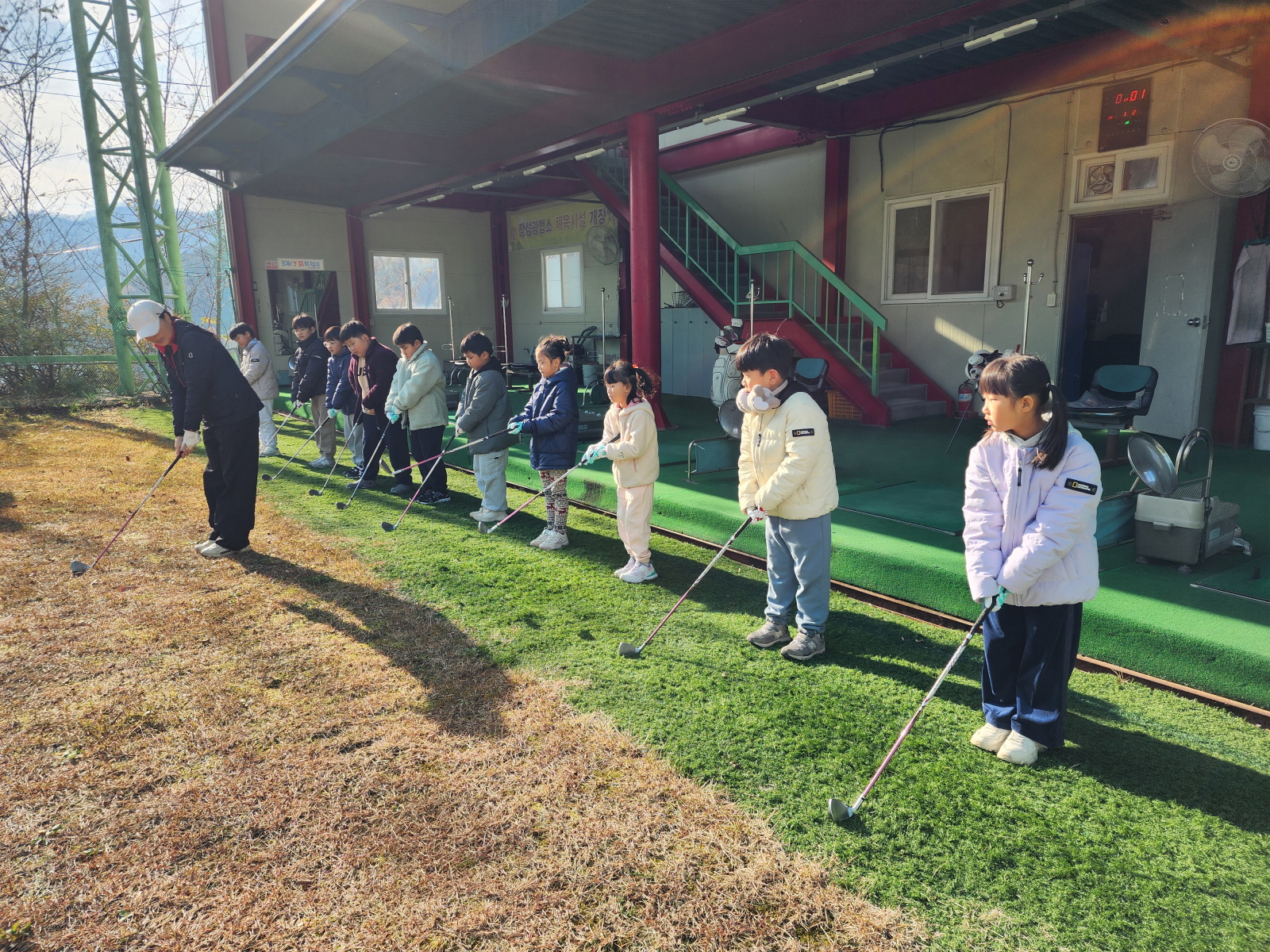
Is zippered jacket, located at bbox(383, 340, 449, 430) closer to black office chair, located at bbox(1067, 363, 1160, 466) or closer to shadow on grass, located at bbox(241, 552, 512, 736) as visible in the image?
shadow on grass, located at bbox(241, 552, 512, 736)

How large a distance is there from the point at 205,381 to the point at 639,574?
3195 mm

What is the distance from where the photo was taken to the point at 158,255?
46.4 ft

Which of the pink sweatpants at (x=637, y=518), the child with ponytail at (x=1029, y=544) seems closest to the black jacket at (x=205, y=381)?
the pink sweatpants at (x=637, y=518)

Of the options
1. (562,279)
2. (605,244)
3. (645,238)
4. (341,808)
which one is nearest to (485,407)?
(645,238)

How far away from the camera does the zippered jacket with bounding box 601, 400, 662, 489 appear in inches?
184

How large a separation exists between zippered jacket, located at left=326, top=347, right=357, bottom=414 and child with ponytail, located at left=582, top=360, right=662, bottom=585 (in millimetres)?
3905

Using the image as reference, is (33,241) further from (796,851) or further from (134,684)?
(796,851)

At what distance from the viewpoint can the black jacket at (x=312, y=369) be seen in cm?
851

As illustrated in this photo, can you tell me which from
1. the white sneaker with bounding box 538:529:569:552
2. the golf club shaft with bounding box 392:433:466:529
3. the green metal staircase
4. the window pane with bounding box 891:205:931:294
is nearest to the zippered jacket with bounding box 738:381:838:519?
the white sneaker with bounding box 538:529:569:552

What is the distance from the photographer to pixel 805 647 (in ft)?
12.2

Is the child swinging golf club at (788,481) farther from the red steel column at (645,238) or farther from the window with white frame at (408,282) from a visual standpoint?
the window with white frame at (408,282)

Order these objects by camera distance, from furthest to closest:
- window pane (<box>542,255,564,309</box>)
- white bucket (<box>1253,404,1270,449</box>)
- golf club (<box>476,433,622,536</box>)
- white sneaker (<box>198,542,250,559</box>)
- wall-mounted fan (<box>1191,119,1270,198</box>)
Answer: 1. window pane (<box>542,255,564,309</box>)
2. white bucket (<box>1253,404,1270,449</box>)
3. wall-mounted fan (<box>1191,119,1270,198</box>)
4. white sneaker (<box>198,542,250,559</box>)
5. golf club (<box>476,433,622,536</box>)

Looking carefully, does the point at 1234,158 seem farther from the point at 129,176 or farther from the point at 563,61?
the point at 129,176

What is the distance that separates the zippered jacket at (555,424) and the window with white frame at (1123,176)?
21.1 feet
